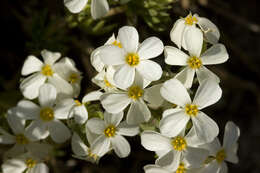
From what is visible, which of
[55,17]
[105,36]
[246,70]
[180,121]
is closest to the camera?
[180,121]

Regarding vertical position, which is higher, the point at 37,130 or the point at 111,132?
the point at 37,130

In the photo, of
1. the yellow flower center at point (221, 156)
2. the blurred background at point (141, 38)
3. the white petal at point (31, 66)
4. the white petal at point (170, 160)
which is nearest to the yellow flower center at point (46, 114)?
the white petal at point (31, 66)

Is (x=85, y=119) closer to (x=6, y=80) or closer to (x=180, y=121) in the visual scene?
(x=180, y=121)

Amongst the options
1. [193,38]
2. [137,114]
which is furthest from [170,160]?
[193,38]

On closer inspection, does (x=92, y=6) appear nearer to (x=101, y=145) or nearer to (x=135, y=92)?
(x=135, y=92)

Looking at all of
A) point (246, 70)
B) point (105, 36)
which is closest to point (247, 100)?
→ point (246, 70)

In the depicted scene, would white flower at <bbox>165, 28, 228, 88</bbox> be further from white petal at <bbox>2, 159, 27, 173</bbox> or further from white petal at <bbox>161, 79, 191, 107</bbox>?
white petal at <bbox>2, 159, 27, 173</bbox>
